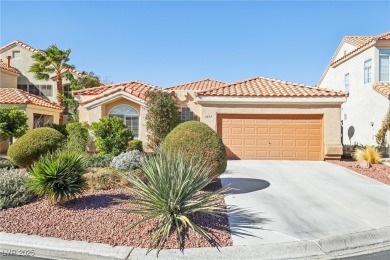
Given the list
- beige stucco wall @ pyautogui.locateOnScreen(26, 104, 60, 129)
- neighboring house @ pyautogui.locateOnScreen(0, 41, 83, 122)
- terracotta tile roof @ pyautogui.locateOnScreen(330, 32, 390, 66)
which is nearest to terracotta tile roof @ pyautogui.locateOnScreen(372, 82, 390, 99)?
terracotta tile roof @ pyautogui.locateOnScreen(330, 32, 390, 66)

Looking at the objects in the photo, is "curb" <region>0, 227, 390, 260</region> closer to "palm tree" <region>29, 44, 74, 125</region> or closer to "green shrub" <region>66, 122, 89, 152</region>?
"green shrub" <region>66, 122, 89, 152</region>

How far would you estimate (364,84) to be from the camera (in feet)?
64.7

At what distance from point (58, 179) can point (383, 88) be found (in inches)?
704

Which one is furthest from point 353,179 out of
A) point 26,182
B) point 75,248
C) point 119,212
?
point 26,182

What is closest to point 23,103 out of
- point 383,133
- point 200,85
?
point 200,85

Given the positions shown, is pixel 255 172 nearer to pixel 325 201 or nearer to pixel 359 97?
pixel 325 201

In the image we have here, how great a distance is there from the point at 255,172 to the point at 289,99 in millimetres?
5650

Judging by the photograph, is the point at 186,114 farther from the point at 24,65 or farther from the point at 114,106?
the point at 24,65

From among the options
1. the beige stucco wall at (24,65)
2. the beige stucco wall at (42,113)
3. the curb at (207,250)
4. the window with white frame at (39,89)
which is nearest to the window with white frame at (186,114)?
the beige stucco wall at (42,113)

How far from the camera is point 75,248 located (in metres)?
5.56

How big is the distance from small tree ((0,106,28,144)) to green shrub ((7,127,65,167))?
483cm

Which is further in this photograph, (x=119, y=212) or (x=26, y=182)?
(x=26, y=182)

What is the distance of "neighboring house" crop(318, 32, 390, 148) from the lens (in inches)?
711

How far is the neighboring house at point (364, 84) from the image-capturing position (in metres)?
18.1
